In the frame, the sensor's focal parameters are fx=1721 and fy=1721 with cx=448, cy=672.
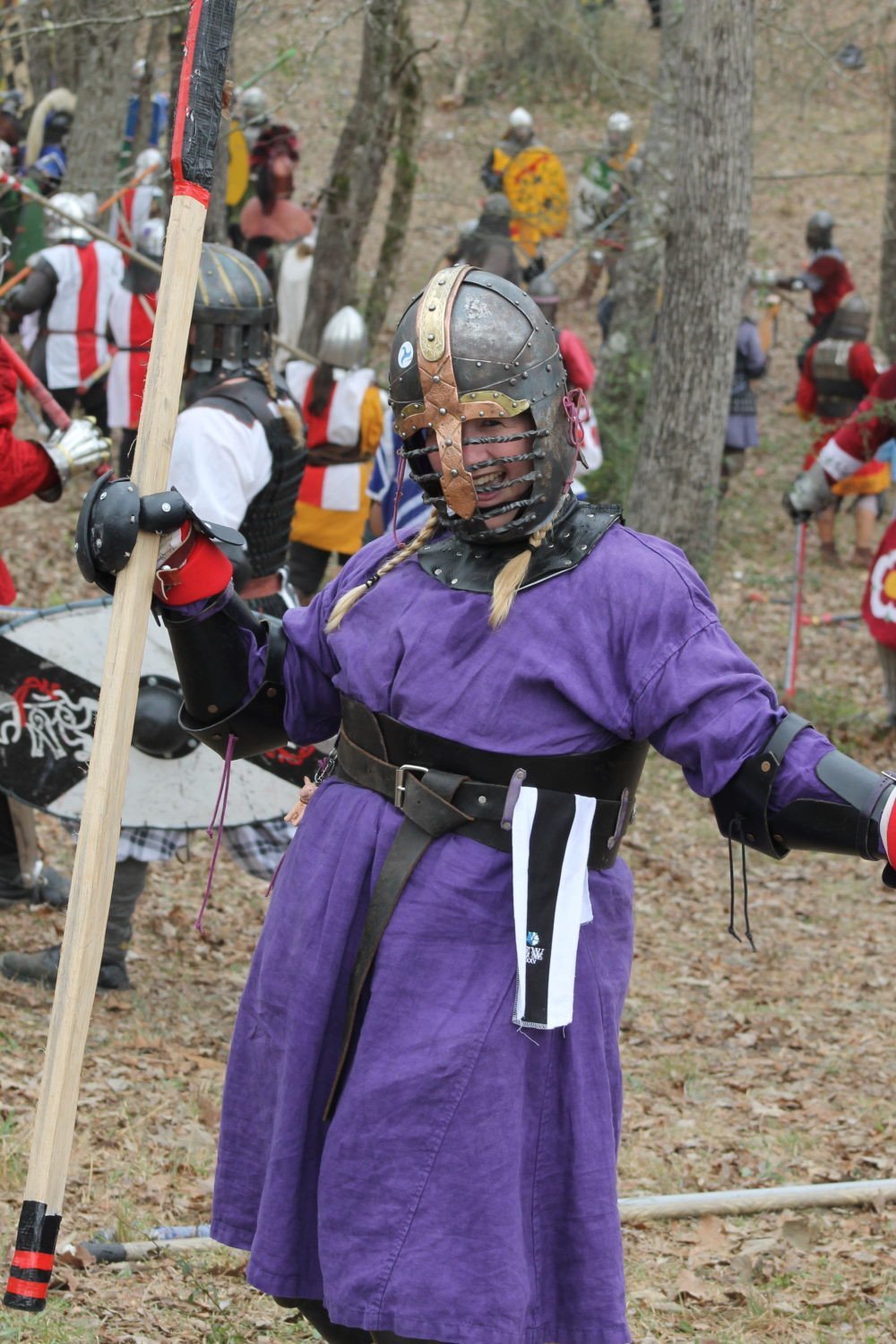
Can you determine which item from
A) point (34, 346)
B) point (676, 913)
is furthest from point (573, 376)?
point (34, 346)

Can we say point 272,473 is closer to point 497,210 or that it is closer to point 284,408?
point 284,408

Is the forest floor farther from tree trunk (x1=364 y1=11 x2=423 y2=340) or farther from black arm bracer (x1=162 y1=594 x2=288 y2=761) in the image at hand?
tree trunk (x1=364 y1=11 x2=423 y2=340)

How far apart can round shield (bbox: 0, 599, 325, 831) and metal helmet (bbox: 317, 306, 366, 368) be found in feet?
11.9

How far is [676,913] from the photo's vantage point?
718cm

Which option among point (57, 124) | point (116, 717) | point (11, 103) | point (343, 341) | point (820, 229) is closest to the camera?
point (116, 717)

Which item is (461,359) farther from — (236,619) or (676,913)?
(676,913)

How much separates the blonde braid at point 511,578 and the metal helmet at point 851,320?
10.6m

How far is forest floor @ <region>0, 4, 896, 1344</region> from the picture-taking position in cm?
399

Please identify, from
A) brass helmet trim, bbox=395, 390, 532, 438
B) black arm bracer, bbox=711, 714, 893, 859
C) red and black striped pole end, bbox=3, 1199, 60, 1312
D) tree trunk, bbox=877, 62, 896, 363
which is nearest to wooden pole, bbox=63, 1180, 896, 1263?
red and black striped pole end, bbox=3, 1199, 60, 1312

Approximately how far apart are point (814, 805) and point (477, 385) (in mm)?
850

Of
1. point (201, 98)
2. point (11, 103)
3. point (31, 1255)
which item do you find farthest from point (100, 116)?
point (31, 1255)

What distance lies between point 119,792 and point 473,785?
0.55 meters

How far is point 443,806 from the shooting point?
275 centimetres

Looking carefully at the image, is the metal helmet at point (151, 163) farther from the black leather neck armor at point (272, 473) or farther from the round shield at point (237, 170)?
the black leather neck armor at point (272, 473)
